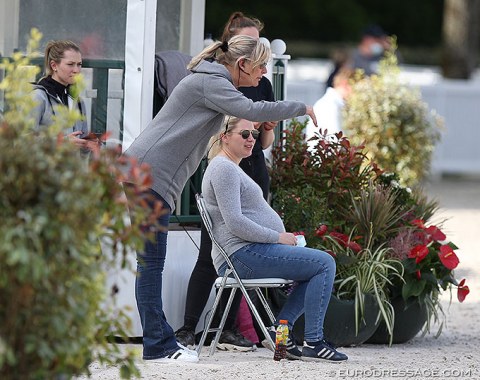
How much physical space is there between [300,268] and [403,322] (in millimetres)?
1089

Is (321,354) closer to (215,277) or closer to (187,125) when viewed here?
(215,277)

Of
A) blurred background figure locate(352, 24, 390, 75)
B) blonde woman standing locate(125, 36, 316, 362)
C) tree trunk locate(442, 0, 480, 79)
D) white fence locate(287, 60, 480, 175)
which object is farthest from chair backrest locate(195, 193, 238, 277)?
tree trunk locate(442, 0, 480, 79)

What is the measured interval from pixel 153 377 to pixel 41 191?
2098mm

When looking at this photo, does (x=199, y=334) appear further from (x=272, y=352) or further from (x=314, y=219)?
(x=314, y=219)

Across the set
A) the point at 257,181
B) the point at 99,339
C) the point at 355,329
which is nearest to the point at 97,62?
the point at 257,181

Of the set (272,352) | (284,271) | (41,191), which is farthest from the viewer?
(272,352)

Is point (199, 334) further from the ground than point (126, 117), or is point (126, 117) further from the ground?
point (126, 117)

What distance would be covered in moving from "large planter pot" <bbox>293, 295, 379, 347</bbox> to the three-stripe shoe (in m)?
0.50

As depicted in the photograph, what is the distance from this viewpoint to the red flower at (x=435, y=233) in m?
6.24

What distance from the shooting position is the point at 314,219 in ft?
20.2

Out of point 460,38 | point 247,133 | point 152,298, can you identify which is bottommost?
point 152,298

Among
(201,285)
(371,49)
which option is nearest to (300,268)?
(201,285)

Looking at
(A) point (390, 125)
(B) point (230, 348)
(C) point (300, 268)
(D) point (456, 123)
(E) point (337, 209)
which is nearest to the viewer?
(C) point (300, 268)

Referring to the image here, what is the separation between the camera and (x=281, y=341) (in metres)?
5.41
